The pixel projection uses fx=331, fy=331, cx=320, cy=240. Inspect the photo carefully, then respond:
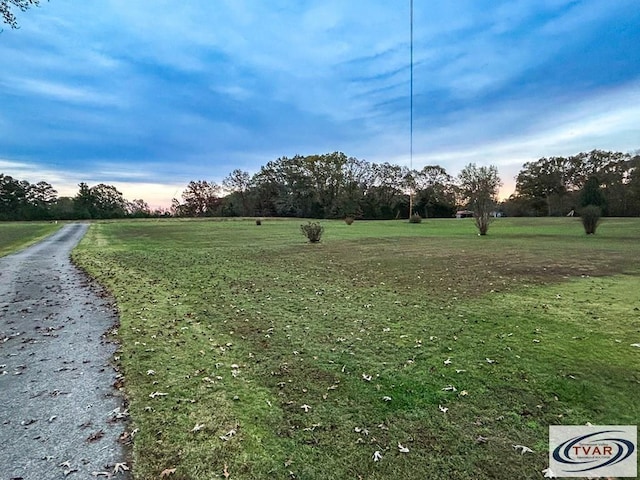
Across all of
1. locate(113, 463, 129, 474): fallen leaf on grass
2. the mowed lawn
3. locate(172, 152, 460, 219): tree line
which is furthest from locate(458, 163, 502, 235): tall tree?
locate(113, 463, 129, 474): fallen leaf on grass

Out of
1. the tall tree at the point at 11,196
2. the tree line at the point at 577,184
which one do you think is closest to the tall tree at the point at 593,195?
the tree line at the point at 577,184

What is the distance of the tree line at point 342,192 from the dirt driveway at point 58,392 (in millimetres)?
56385

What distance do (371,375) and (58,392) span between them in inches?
126

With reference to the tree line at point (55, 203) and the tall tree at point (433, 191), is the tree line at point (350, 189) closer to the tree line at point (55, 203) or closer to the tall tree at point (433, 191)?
the tall tree at point (433, 191)

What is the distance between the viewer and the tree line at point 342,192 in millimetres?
57562

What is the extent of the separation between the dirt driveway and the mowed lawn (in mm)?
215

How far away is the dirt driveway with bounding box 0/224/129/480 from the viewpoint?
7.59 feet

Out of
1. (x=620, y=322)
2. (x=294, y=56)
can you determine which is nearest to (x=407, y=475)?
(x=620, y=322)

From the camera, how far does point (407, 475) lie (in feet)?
7.10

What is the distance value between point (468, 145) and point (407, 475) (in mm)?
38262

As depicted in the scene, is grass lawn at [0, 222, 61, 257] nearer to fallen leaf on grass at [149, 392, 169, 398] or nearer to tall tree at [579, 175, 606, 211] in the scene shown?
fallen leaf on grass at [149, 392, 169, 398]

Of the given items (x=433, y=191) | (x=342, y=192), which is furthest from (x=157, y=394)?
(x=433, y=191)

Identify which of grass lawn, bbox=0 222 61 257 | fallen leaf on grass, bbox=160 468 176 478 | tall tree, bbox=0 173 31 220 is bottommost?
fallen leaf on grass, bbox=160 468 176 478

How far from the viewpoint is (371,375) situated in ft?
11.9
